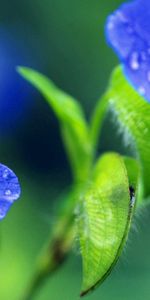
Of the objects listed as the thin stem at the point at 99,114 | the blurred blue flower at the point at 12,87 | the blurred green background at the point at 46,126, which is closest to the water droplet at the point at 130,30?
the thin stem at the point at 99,114

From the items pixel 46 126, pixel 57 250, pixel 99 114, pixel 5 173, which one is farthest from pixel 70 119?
pixel 46 126

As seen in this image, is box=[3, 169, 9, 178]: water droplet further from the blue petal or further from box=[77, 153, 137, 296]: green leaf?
box=[77, 153, 137, 296]: green leaf

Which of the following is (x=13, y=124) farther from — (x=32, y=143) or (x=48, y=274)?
(x=48, y=274)

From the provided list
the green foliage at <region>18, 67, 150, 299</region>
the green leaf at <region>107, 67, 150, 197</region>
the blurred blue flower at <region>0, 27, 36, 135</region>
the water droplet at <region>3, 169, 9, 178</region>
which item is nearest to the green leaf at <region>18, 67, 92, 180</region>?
the green foliage at <region>18, 67, 150, 299</region>

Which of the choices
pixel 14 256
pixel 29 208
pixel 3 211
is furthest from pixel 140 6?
pixel 29 208

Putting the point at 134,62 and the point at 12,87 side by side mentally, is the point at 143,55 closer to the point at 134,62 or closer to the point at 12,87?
the point at 134,62

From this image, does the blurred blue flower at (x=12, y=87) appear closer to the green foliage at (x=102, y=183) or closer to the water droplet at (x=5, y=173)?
the green foliage at (x=102, y=183)
